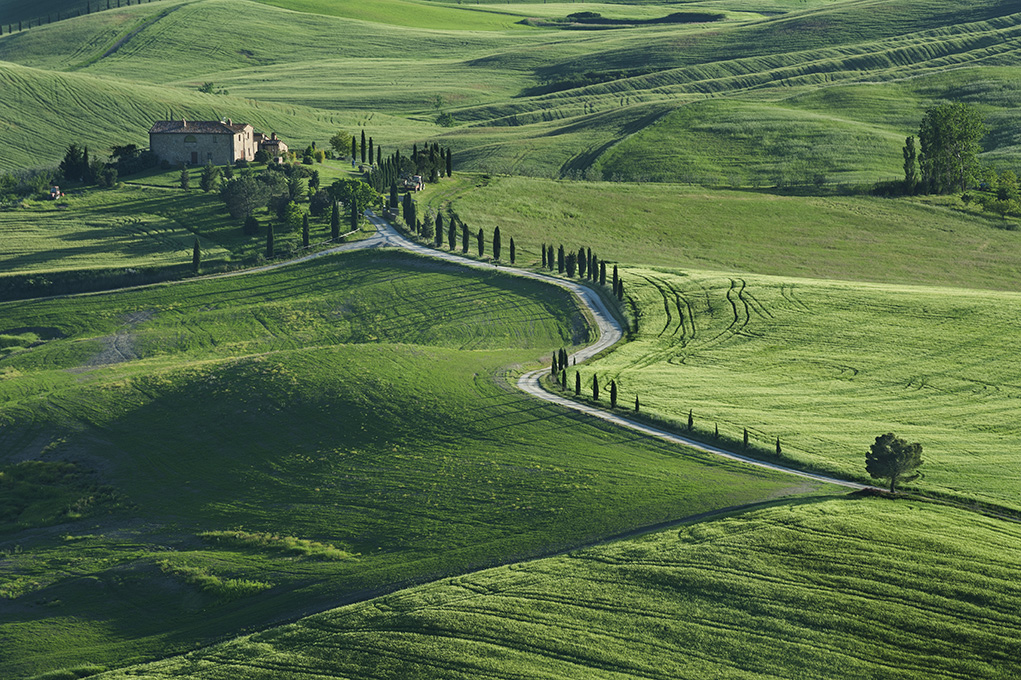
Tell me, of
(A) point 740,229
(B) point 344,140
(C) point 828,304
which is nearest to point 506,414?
(C) point 828,304

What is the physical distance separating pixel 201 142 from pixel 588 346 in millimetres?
89013

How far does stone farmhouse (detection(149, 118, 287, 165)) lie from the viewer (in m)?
154

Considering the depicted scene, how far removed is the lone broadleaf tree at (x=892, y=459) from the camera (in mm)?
52594

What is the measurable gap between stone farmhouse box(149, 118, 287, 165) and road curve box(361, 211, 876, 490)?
28.5 meters

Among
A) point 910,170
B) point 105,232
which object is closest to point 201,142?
point 105,232

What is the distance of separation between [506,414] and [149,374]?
92.3ft

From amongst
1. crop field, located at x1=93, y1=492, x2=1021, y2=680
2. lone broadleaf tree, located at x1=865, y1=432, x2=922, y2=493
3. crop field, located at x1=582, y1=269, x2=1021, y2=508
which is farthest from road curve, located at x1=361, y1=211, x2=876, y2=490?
crop field, located at x1=93, y1=492, x2=1021, y2=680

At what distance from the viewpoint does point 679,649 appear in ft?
140

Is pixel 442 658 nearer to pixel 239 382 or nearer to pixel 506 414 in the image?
pixel 506 414

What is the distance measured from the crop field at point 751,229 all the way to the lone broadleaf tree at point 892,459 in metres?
70.2

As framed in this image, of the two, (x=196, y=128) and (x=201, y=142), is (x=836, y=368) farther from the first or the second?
(x=196, y=128)

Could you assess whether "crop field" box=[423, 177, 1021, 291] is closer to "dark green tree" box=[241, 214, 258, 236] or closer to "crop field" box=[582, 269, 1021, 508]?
"crop field" box=[582, 269, 1021, 508]

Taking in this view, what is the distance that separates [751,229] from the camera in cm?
13988

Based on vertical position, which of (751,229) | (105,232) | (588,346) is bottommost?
(588,346)
